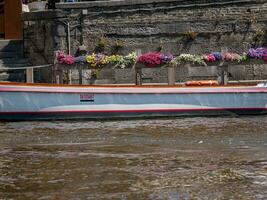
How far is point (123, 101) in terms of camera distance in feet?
Result: 43.6

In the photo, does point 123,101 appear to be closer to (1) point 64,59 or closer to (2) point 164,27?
(1) point 64,59

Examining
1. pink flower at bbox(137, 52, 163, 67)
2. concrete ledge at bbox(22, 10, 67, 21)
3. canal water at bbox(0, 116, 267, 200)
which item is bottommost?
canal water at bbox(0, 116, 267, 200)

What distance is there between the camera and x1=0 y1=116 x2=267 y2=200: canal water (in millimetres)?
6664

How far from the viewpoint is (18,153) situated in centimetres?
927

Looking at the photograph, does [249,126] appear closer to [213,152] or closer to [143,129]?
[143,129]

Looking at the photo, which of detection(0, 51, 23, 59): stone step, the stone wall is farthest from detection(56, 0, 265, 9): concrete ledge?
detection(0, 51, 23, 59): stone step

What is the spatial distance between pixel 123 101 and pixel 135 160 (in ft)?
15.8

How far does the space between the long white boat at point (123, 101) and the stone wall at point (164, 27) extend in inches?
197

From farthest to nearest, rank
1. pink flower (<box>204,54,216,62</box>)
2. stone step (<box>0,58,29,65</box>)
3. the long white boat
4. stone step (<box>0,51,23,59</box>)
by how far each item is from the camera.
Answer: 1. stone step (<box>0,51,23,59</box>)
2. stone step (<box>0,58,29,65</box>)
3. pink flower (<box>204,54,216,62</box>)
4. the long white boat

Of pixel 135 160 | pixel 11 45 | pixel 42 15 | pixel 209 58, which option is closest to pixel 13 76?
pixel 42 15

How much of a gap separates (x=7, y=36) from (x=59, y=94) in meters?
9.66

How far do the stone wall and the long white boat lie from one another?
197 inches

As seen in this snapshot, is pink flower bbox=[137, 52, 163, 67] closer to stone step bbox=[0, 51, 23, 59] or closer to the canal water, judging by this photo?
the canal water

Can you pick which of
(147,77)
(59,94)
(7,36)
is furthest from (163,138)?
(7,36)
